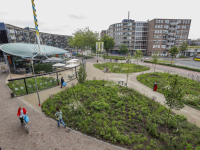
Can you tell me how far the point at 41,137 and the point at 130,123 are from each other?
6161mm

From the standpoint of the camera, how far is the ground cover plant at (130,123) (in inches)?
268

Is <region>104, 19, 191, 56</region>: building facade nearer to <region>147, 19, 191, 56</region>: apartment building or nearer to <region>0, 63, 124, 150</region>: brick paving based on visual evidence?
<region>147, 19, 191, 56</region>: apartment building

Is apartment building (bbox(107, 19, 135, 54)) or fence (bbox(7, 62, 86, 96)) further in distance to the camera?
apartment building (bbox(107, 19, 135, 54))

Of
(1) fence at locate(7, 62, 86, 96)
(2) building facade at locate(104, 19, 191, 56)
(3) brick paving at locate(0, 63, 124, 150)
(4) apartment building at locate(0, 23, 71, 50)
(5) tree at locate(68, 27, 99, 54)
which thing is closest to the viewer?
(3) brick paving at locate(0, 63, 124, 150)

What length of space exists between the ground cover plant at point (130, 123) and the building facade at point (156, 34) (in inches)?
2448

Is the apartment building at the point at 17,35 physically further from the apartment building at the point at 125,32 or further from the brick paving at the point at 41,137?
the apartment building at the point at 125,32

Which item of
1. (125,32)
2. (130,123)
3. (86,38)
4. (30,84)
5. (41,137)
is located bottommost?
(130,123)

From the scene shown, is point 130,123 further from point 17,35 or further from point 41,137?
point 17,35

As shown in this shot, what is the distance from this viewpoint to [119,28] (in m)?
77.9

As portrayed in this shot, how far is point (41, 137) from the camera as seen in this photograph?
7.21 metres

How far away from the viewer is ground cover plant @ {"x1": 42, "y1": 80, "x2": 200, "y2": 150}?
22.3ft

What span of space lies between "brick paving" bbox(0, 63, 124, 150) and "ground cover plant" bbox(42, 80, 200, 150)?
599 millimetres

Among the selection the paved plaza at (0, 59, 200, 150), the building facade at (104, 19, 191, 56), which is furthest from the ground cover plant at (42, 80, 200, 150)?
the building facade at (104, 19, 191, 56)

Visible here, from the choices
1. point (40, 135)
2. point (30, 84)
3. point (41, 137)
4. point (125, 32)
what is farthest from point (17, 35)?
point (41, 137)
